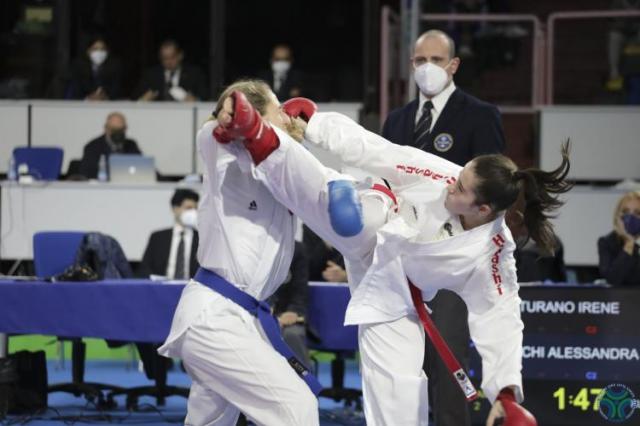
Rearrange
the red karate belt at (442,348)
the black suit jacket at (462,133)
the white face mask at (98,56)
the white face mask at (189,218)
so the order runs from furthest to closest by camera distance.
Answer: the white face mask at (98,56)
the white face mask at (189,218)
the black suit jacket at (462,133)
the red karate belt at (442,348)

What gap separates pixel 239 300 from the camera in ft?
14.0

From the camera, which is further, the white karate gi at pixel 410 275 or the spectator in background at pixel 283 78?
the spectator in background at pixel 283 78

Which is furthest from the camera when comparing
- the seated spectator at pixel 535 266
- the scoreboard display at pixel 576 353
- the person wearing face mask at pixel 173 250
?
the person wearing face mask at pixel 173 250

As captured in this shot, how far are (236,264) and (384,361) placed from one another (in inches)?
28.0

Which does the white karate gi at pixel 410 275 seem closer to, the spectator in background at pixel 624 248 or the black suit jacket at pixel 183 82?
the spectator in background at pixel 624 248

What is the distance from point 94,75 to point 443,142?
8.25 m

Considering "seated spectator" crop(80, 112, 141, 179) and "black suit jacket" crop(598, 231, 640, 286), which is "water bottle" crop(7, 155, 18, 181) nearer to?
"seated spectator" crop(80, 112, 141, 179)

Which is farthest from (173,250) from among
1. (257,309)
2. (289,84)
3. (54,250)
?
(257,309)

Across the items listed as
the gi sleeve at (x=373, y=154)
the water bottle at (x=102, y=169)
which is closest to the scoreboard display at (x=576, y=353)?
the gi sleeve at (x=373, y=154)

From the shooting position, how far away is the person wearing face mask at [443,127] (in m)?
6.07

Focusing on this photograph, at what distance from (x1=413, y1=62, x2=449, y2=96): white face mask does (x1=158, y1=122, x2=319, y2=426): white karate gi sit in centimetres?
206

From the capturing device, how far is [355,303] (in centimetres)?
469

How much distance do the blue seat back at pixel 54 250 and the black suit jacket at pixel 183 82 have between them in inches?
188

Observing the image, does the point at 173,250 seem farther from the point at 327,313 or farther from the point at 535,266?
the point at 535,266
